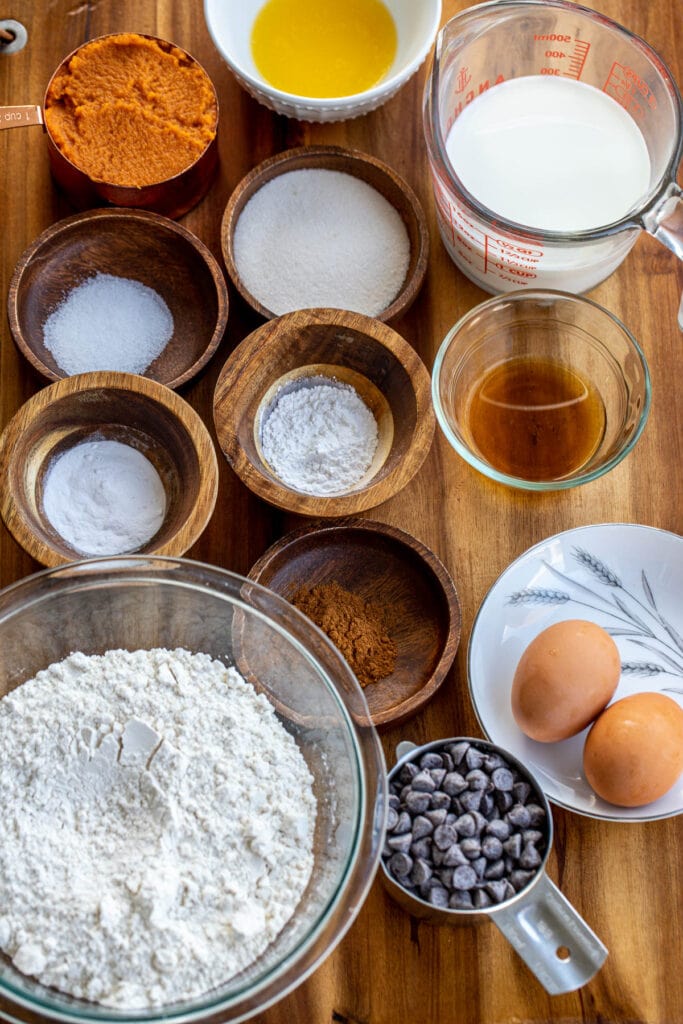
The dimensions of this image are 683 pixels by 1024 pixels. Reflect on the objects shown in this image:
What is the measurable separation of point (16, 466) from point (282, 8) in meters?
0.71

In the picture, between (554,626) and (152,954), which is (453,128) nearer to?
(554,626)

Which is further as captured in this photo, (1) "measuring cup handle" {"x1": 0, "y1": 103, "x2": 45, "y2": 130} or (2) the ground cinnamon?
(1) "measuring cup handle" {"x1": 0, "y1": 103, "x2": 45, "y2": 130}

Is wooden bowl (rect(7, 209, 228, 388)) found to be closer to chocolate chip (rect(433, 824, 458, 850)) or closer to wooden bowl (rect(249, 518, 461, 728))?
wooden bowl (rect(249, 518, 461, 728))

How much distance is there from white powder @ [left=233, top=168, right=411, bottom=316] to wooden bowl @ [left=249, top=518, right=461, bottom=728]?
0.29 m

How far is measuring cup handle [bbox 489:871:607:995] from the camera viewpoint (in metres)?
1.17

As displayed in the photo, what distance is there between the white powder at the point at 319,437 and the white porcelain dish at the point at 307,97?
341 millimetres

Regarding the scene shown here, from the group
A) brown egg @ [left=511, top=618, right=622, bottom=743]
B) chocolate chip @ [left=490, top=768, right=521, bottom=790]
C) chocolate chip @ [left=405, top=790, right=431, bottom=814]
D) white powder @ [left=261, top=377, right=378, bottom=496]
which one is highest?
white powder @ [left=261, top=377, right=378, bottom=496]

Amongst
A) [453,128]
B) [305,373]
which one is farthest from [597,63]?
[305,373]

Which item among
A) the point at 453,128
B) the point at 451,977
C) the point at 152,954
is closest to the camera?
the point at 152,954

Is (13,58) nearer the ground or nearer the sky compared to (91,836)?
nearer the sky

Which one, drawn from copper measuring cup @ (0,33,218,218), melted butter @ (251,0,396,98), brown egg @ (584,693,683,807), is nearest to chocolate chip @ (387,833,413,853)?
brown egg @ (584,693,683,807)

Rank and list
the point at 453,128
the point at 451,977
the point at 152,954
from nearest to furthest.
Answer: the point at 152,954, the point at 451,977, the point at 453,128

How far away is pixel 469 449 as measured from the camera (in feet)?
4.45

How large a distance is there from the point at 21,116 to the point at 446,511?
739 mm
